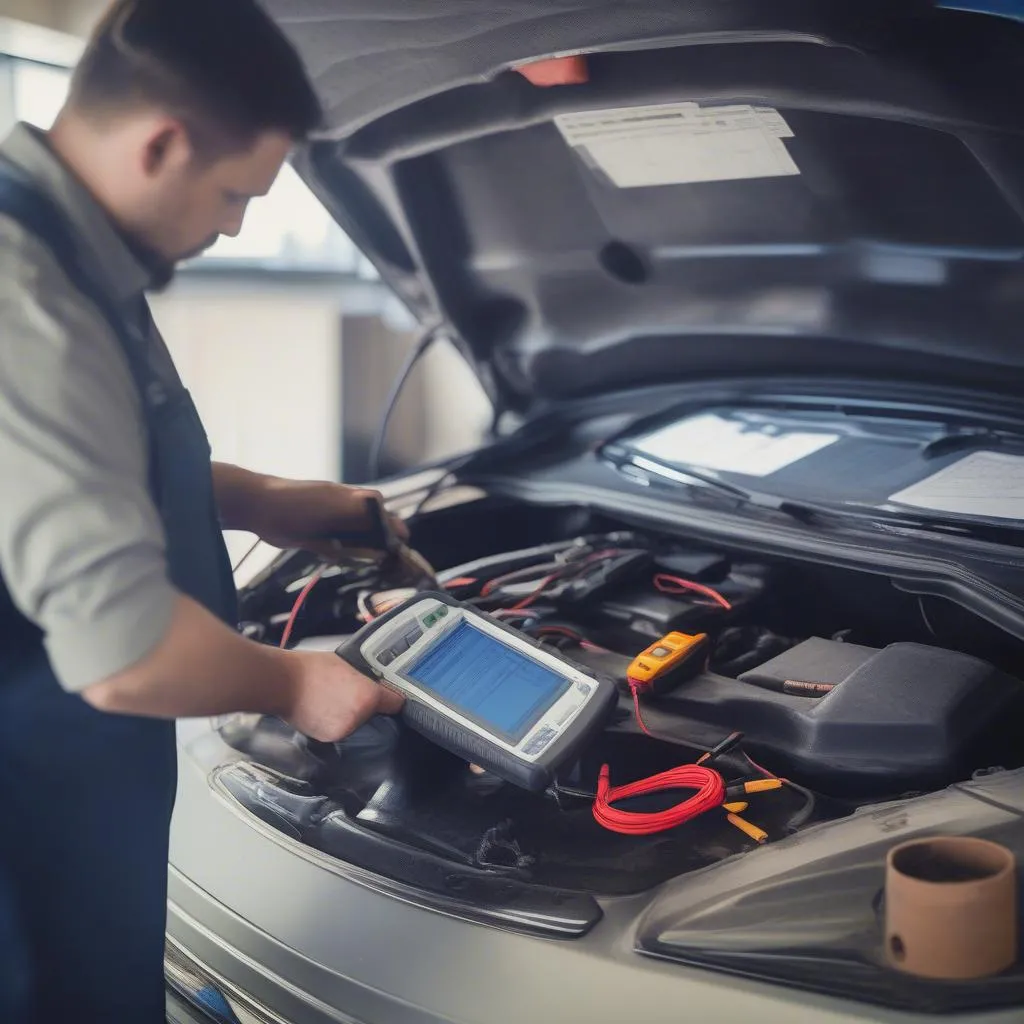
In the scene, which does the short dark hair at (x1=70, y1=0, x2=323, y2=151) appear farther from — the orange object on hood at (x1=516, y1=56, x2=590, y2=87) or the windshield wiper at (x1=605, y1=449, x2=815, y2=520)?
the windshield wiper at (x1=605, y1=449, x2=815, y2=520)

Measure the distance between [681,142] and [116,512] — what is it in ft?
2.67

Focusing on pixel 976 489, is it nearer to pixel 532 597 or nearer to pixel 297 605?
pixel 532 597

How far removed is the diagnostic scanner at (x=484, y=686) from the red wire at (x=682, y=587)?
0.30 meters

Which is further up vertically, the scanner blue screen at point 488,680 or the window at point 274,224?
the window at point 274,224

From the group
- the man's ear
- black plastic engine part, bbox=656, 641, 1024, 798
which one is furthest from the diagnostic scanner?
the man's ear

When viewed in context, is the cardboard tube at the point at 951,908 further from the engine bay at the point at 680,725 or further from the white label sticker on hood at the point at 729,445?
the white label sticker on hood at the point at 729,445

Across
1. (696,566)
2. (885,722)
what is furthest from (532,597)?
(885,722)

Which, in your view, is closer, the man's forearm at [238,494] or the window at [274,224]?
the window at [274,224]

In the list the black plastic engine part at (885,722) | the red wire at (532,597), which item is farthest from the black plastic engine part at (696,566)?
the black plastic engine part at (885,722)

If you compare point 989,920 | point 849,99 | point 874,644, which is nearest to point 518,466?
point 874,644

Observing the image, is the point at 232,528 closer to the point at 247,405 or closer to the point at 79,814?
the point at 79,814

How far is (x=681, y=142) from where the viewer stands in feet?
3.85

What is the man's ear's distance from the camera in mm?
624

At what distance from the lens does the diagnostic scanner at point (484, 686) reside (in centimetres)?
81
